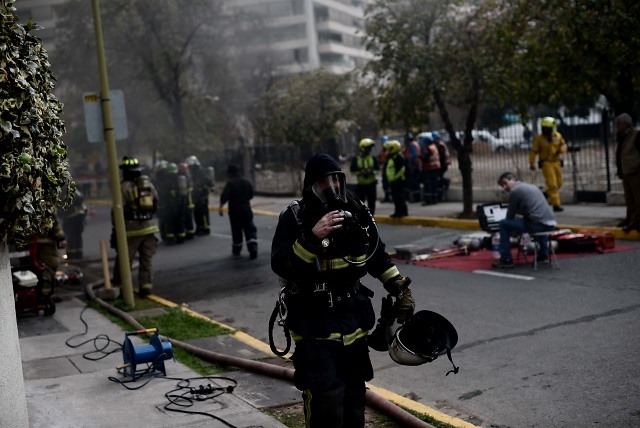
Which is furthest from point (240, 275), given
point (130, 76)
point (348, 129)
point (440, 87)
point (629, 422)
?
point (130, 76)

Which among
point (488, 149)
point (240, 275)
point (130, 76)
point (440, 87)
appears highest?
point (130, 76)

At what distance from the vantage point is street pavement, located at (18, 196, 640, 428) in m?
6.28

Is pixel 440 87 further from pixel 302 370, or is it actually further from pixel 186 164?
pixel 302 370

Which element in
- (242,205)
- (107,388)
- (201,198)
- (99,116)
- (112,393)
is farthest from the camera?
→ (201,198)

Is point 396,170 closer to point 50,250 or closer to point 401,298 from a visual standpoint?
point 50,250

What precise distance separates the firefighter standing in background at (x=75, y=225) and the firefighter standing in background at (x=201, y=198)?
121 inches

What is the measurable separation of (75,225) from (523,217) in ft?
31.3

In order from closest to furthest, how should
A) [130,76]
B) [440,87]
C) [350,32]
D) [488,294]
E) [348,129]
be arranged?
1. [488,294]
2. [440,87]
3. [348,129]
4. [130,76]
5. [350,32]

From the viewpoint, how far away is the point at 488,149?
819 inches

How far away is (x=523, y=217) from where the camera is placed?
11.6 m

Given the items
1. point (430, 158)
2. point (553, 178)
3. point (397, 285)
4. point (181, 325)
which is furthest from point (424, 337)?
point (430, 158)

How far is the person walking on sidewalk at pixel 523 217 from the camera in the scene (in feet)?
37.7

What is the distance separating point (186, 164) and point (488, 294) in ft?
37.1

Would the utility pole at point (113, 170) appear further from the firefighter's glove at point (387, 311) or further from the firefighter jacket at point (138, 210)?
the firefighter's glove at point (387, 311)
